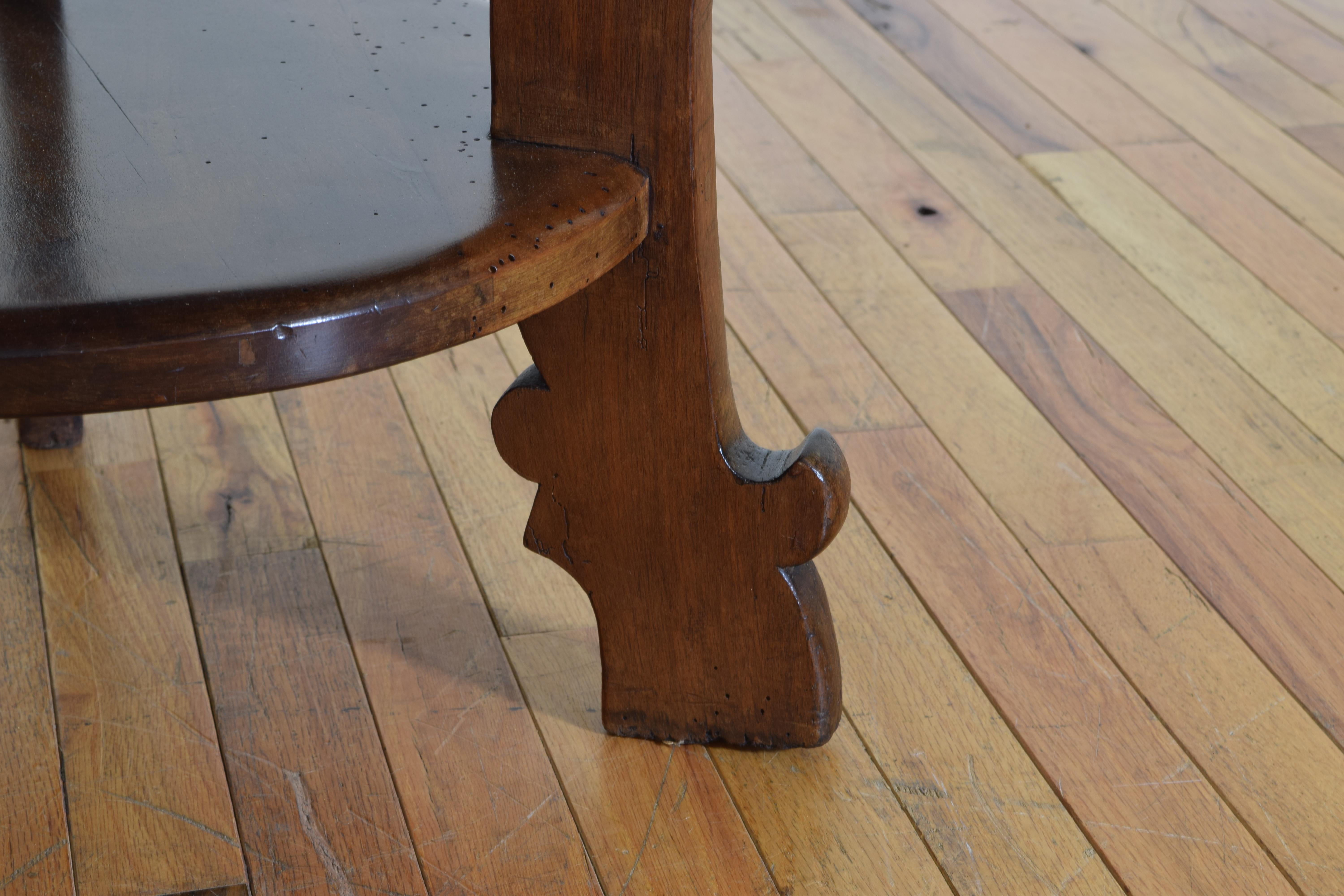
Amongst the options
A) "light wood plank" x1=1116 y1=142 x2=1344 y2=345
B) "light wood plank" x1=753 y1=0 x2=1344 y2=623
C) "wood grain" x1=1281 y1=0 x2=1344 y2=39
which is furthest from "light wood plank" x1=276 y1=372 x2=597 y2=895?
"wood grain" x1=1281 y1=0 x2=1344 y2=39

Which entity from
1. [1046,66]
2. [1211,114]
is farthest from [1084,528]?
[1046,66]

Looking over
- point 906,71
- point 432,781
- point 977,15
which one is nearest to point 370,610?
point 432,781

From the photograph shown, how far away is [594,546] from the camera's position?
941mm

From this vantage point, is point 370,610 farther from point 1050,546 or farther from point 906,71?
point 906,71

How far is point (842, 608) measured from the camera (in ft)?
3.72

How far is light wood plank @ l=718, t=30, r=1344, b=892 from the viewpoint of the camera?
0.98 m

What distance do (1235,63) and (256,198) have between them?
1.94m

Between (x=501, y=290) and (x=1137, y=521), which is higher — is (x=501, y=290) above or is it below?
above

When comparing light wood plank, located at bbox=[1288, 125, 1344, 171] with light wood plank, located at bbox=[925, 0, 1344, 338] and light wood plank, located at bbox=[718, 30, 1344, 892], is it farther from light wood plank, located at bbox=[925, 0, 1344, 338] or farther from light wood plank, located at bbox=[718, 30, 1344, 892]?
light wood plank, located at bbox=[718, 30, 1344, 892]

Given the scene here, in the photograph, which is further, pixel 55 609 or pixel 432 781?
pixel 55 609

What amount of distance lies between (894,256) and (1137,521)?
523 mm

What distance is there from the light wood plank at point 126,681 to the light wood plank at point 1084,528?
61 cm

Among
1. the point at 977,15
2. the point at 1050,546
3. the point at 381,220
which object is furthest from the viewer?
the point at 977,15

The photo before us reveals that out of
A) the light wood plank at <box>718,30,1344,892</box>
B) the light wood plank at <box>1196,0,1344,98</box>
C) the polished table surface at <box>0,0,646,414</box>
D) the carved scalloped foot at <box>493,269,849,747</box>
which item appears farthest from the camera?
the light wood plank at <box>1196,0,1344,98</box>
